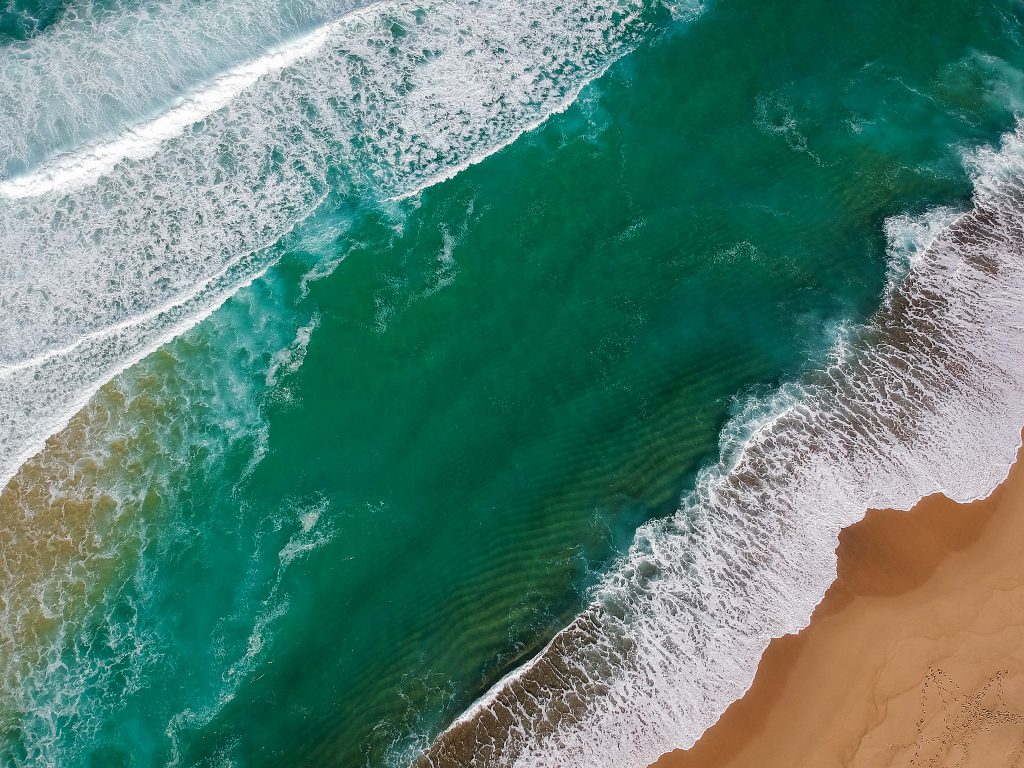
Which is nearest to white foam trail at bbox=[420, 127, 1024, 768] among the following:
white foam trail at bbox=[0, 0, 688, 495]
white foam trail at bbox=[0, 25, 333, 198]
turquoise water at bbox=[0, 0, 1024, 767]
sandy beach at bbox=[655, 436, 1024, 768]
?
sandy beach at bbox=[655, 436, 1024, 768]

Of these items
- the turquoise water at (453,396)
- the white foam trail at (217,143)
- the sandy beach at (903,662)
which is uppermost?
the white foam trail at (217,143)

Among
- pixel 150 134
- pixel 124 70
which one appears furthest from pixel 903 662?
pixel 124 70

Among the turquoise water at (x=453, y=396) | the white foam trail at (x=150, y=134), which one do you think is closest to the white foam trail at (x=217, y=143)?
the white foam trail at (x=150, y=134)

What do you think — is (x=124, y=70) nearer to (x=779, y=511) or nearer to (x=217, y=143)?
(x=217, y=143)

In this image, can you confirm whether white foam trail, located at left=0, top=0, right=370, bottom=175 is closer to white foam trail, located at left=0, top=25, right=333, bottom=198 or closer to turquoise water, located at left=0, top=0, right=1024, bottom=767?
white foam trail, located at left=0, top=25, right=333, bottom=198

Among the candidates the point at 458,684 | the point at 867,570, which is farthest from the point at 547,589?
the point at 867,570

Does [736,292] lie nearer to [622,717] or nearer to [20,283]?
[622,717]

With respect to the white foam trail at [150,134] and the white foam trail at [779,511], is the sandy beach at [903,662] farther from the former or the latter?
the white foam trail at [150,134]

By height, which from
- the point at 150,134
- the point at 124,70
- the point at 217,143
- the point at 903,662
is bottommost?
the point at 903,662
